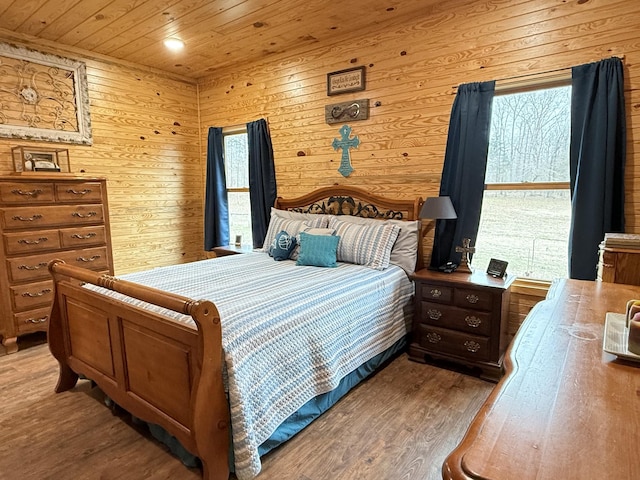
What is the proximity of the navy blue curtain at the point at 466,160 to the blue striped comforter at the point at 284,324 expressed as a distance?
0.56m

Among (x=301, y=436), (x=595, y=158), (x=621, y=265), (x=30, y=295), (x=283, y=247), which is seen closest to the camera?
(x=621, y=265)

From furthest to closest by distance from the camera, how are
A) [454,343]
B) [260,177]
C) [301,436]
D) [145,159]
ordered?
[145,159] → [260,177] → [454,343] → [301,436]

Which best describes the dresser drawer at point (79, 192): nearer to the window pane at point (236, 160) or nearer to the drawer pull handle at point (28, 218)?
the drawer pull handle at point (28, 218)

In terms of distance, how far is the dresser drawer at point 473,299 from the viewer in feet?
8.32

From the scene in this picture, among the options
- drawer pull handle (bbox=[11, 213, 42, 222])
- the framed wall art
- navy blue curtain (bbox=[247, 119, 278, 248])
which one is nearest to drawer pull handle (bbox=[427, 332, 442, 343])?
navy blue curtain (bbox=[247, 119, 278, 248])

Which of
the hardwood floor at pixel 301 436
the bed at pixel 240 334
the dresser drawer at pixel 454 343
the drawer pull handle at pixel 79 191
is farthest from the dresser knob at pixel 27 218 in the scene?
the dresser drawer at pixel 454 343

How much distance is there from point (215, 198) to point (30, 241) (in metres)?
1.87

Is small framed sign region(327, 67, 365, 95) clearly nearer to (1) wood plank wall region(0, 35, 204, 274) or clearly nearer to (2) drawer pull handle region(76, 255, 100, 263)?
(1) wood plank wall region(0, 35, 204, 274)

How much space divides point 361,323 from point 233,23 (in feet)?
8.59

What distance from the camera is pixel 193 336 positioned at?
5.17 ft

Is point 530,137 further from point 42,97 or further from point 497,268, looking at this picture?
point 42,97

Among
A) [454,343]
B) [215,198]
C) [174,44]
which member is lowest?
[454,343]

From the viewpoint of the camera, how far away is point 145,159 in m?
4.27

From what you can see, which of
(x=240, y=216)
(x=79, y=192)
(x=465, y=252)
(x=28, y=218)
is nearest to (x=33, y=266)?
(x=28, y=218)
